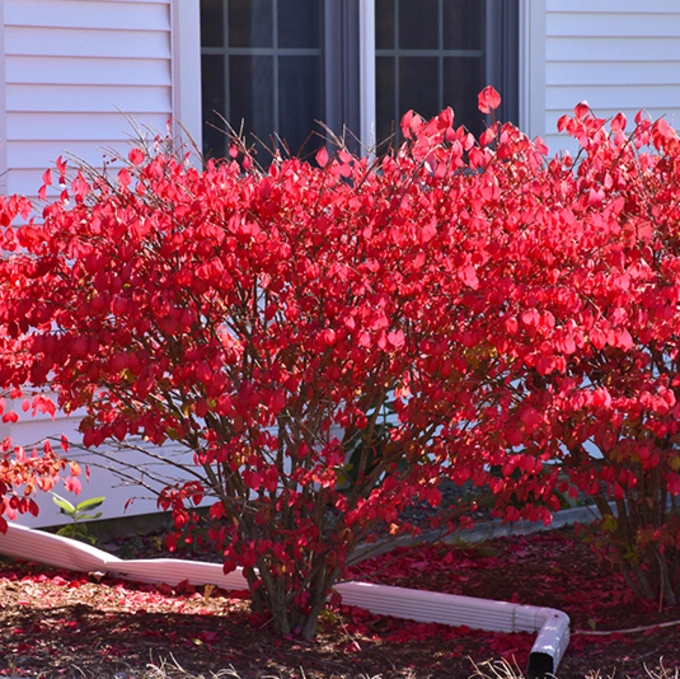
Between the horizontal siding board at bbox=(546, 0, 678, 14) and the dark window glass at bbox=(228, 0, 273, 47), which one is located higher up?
the horizontal siding board at bbox=(546, 0, 678, 14)

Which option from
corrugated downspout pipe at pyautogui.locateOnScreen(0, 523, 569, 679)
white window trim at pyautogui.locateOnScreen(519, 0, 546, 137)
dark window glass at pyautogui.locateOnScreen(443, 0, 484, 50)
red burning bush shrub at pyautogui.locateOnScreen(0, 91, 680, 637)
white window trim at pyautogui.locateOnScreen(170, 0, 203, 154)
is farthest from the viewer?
white window trim at pyautogui.locateOnScreen(519, 0, 546, 137)

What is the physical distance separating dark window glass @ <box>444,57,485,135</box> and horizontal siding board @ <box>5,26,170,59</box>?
177 centimetres

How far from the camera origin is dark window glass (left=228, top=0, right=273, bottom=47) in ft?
20.0

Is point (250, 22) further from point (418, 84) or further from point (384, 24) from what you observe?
point (418, 84)

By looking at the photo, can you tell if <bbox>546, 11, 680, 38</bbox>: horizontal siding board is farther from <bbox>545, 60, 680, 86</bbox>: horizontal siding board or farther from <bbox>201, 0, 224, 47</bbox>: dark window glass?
<bbox>201, 0, 224, 47</bbox>: dark window glass

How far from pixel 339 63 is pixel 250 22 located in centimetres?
56

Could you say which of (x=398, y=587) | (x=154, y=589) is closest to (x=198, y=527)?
(x=154, y=589)

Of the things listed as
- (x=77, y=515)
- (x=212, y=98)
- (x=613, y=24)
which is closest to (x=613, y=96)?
(x=613, y=24)

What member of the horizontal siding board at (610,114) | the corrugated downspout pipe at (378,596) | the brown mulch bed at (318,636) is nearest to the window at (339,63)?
the horizontal siding board at (610,114)

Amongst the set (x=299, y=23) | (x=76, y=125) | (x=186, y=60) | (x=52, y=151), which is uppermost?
(x=299, y=23)

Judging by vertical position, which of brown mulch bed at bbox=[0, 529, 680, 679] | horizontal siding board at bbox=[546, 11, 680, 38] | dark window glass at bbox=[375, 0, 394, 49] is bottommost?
brown mulch bed at bbox=[0, 529, 680, 679]

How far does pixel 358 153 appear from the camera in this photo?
6434 mm

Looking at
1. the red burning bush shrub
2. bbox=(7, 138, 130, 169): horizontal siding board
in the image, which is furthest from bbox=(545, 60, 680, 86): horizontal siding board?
the red burning bush shrub

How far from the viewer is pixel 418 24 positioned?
662 cm
